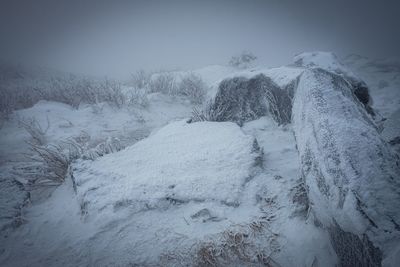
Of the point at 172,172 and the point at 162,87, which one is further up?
the point at 172,172

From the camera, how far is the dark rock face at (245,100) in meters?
3.32

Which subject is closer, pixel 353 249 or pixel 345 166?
pixel 353 249

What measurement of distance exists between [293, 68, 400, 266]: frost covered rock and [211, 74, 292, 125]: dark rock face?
3.92ft

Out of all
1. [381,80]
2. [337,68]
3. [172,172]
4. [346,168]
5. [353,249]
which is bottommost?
[381,80]

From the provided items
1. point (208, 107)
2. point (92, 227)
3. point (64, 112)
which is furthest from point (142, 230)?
point (64, 112)

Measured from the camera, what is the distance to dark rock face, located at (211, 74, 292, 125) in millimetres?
3324

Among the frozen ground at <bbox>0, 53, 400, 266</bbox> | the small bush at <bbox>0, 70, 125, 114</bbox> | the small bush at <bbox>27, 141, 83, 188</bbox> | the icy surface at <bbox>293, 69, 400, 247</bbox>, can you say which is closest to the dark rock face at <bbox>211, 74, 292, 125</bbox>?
the frozen ground at <bbox>0, 53, 400, 266</bbox>

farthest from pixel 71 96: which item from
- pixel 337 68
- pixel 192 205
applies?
pixel 337 68

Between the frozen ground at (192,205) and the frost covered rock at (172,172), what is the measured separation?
11mm

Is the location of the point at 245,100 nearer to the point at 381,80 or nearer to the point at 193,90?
the point at 193,90

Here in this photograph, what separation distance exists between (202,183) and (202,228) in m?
0.43

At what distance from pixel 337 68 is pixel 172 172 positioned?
9.98 feet

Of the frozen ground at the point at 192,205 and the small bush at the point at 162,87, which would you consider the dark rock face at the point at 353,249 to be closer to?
the frozen ground at the point at 192,205

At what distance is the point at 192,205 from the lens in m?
1.96
